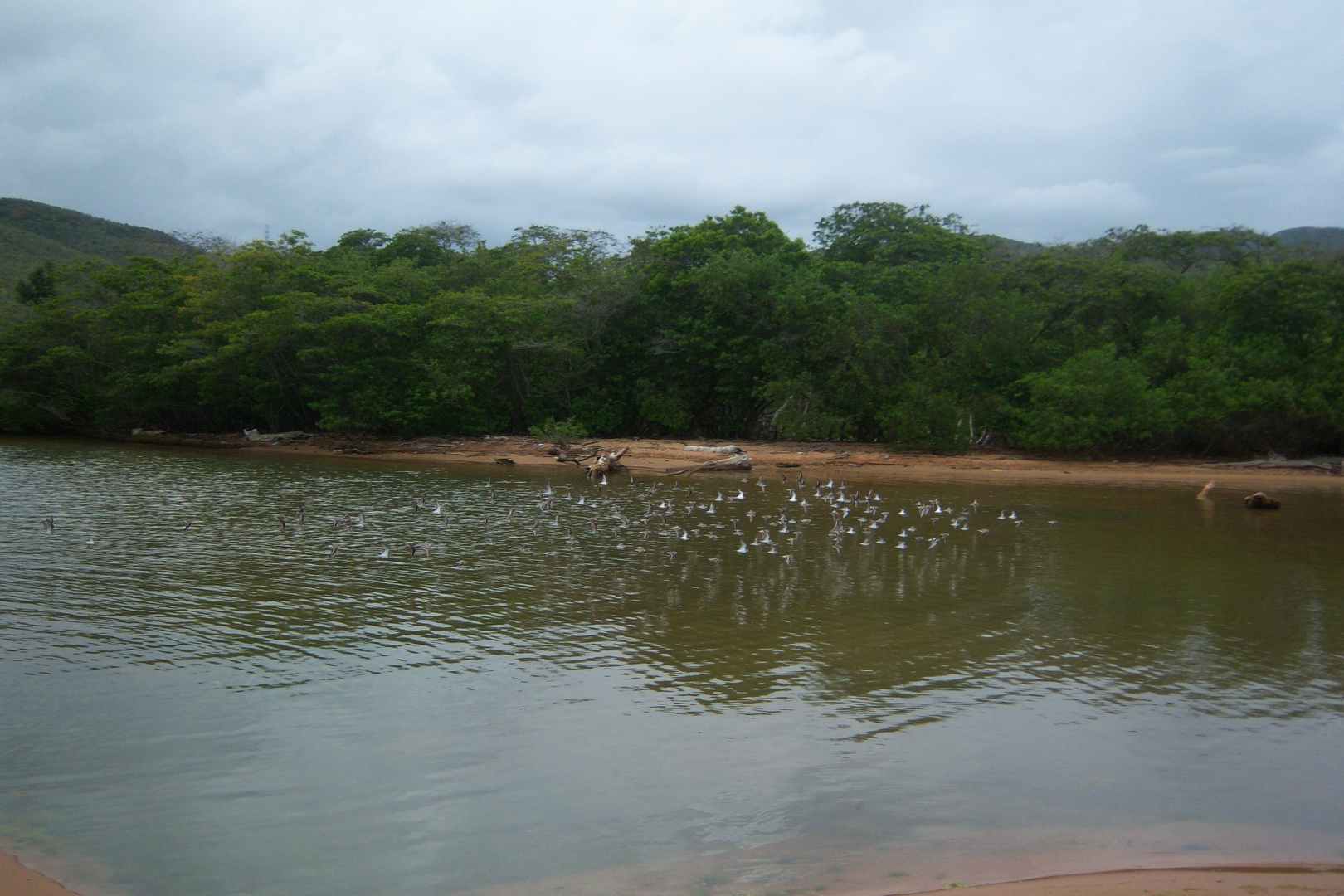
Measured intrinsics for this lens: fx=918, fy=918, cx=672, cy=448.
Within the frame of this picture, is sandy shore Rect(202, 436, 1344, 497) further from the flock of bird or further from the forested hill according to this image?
the forested hill

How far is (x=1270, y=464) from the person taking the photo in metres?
28.9

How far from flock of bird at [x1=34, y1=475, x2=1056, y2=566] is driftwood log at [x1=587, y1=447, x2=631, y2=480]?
3443 millimetres

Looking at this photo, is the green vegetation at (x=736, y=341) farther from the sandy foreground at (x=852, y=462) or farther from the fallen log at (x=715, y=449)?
the fallen log at (x=715, y=449)

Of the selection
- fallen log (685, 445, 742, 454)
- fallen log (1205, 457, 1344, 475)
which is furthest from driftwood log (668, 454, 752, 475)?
fallen log (1205, 457, 1344, 475)

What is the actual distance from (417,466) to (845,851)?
90.6 ft

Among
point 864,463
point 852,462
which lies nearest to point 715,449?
point 852,462

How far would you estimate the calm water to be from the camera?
616cm

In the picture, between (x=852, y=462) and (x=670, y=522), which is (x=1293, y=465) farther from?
(x=670, y=522)

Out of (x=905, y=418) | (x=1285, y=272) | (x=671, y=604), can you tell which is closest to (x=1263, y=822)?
(x=671, y=604)

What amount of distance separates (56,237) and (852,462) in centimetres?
8570

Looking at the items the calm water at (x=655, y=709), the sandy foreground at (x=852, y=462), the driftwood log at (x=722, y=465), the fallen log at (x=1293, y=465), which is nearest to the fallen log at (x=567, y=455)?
the sandy foreground at (x=852, y=462)

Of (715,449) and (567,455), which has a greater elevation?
(715,449)

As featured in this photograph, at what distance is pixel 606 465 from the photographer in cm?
2836

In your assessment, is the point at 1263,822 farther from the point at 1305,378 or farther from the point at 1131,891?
the point at 1305,378
